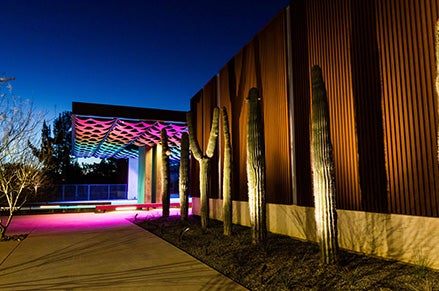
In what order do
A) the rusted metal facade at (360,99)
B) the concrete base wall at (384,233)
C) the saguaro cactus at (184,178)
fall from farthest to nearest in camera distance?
the saguaro cactus at (184,178) → the rusted metal facade at (360,99) → the concrete base wall at (384,233)

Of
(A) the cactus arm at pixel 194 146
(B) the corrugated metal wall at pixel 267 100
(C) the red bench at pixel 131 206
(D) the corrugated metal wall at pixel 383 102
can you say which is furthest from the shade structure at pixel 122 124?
(D) the corrugated metal wall at pixel 383 102

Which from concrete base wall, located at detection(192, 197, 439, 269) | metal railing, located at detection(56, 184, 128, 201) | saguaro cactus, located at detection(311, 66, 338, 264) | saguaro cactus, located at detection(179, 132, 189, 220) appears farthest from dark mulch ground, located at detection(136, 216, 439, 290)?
metal railing, located at detection(56, 184, 128, 201)

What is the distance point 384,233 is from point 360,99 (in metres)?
2.76

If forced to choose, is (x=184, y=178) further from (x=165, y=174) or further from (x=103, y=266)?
(x=103, y=266)

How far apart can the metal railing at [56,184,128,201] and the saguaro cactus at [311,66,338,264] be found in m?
31.3

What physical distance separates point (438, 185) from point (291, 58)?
5382 millimetres

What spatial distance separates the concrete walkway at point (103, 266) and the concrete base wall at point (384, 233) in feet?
10.3

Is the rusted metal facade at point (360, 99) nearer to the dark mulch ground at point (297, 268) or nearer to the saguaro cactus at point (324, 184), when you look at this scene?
the dark mulch ground at point (297, 268)

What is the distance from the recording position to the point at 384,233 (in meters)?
6.36

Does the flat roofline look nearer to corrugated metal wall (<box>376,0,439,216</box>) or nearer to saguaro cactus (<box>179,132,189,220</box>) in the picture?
saguaro cactus (<box>179,132,189,220</box>)

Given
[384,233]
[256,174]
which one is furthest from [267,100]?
[384,233]

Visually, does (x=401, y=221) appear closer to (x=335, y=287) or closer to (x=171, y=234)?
(x=335, y=287)

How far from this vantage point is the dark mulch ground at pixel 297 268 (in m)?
4.85

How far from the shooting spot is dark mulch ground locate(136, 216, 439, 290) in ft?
15.9
